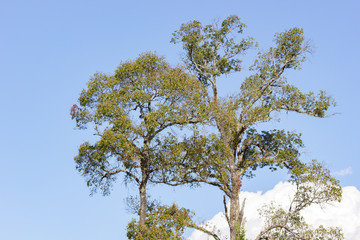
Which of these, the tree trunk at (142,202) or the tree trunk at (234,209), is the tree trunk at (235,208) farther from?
the tree trunk at (142,202)

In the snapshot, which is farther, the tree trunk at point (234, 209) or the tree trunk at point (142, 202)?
the tree trunk at point (234, 209)

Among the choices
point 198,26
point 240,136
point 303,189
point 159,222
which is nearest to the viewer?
point 159,222

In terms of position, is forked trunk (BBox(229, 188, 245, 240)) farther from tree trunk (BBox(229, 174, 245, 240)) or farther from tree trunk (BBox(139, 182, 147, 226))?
tree trunk (BBox(139, 182, 147, 226))

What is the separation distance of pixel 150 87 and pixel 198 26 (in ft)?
26.5

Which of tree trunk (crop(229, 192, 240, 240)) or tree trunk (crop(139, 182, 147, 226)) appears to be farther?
tree trunk (crop(229, 192, 240, 240))

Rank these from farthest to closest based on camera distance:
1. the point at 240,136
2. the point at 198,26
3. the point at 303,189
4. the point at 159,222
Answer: the point at 198,26
the point at 240,136
the point at 303,189
the point at 159,222

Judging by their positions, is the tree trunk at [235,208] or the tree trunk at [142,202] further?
the tree trunk at [235,208]

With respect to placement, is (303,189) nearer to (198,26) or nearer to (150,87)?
(150,87)

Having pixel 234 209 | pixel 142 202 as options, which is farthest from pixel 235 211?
pixel 142 202

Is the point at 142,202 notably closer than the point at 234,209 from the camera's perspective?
Yes

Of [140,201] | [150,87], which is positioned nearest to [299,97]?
[150,87]

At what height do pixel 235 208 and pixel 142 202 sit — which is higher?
pixel 142 202

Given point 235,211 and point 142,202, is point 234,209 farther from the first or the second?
point 142,202

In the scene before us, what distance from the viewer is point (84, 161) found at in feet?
103
